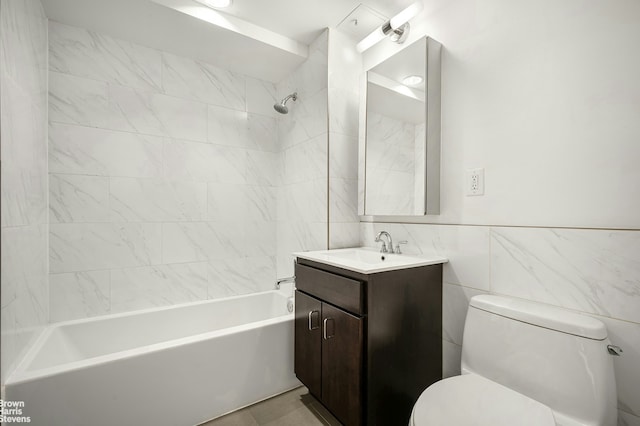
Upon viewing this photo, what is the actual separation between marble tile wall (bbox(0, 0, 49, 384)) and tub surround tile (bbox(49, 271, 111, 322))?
8cm

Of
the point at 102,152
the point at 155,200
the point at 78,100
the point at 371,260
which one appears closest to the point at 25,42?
the point at 78,100

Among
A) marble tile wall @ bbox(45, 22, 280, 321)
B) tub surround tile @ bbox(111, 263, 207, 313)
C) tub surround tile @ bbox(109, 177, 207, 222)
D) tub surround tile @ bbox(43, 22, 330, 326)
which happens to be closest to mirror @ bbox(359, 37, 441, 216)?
tub surround tile @ bbox(43, 22, 330, 326)

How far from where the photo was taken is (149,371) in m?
1.42

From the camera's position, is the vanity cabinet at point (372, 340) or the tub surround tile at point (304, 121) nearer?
the vanity cabinet at point (372, 340)

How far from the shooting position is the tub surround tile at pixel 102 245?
1835 millimetres

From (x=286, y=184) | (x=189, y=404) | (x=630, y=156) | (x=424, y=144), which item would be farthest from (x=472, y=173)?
(x=189, y=404)

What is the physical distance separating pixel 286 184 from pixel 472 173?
155 cm

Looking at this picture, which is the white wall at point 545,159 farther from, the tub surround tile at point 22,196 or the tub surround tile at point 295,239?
the tub surround tile at point 22,196

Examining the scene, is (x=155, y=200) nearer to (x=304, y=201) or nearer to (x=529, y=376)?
(x=304, y=201)

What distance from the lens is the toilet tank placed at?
2.99ft

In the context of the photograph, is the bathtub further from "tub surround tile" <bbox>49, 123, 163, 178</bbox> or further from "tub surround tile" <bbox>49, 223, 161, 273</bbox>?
"tub surround tile" <bbox>49, 123, 163, 178</bbox>

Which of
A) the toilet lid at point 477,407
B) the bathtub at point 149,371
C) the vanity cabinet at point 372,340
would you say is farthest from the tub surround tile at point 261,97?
the toilet lid at point 477,407

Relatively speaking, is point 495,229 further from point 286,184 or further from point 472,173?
point 286,184

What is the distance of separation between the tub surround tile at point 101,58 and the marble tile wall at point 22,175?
3.5 inches
